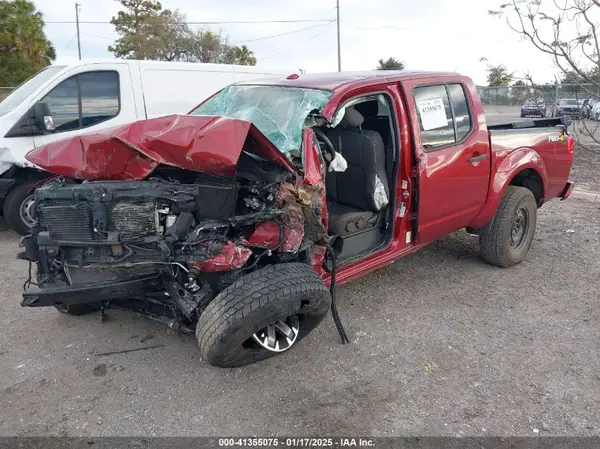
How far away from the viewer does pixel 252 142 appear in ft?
10.2

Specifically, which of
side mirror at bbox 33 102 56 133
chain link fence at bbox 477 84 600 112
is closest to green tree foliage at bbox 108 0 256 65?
chain link fence at bbox 477 84 600 112

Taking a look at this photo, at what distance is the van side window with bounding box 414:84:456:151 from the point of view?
4.03 meters

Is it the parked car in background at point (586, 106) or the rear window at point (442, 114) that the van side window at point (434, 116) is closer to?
the rear window at point (442, 114)

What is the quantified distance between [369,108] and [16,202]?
4.55m

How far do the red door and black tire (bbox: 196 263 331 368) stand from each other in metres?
1.40

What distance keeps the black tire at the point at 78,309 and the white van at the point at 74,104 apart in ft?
7.69

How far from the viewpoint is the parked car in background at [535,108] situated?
45.9 feet

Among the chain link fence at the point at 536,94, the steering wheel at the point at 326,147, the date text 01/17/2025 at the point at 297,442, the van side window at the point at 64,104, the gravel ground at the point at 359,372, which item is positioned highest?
the chain link fence at the point at 536,94

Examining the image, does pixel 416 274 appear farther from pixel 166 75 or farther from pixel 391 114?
pixel 166 75

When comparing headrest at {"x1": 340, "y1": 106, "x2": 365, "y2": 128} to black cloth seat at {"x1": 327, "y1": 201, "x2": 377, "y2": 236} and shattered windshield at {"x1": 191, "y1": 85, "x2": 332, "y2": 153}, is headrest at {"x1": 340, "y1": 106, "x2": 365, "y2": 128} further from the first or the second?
black cloth seat at {"x1": 327, "y1": 201, "x2": 377, "y2": 236}

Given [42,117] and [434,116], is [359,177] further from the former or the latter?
[42,117]

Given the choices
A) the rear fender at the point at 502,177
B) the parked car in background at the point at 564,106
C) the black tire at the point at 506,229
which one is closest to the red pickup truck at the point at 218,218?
the rear fender at the point at 502,177

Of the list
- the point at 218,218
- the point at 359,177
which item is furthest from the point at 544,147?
the point at 218,218

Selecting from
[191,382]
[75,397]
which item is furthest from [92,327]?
[191,382]
